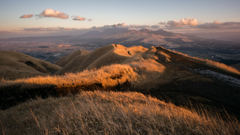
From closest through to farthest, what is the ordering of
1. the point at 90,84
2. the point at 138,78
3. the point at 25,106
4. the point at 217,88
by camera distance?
the point at 25,106
the point at 90,84
the point at 217,88
the point at 138,78

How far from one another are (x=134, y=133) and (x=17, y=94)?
7.61 meters

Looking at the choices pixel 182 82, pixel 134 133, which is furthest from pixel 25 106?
pixel 182 82

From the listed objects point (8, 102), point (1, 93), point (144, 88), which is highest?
point (1, 93)

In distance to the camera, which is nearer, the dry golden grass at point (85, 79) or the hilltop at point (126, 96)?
the hilltop at point (126, 96)

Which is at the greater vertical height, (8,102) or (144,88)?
(8,102)

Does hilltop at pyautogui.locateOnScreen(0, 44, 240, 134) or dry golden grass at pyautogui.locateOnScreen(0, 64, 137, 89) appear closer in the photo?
hilltop at pyautogui.locateOnScreen(0, 44, 240, 134)

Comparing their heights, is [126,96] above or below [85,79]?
below

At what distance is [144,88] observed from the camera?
9820mm

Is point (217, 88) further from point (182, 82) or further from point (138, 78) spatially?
point (138, 78)

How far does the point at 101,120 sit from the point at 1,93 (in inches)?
286

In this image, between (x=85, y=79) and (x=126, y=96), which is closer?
(x=126, y=96)

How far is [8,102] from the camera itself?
627 cm

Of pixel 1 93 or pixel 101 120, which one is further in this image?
pixel 1 93

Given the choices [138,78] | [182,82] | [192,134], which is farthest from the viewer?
[138,78]
